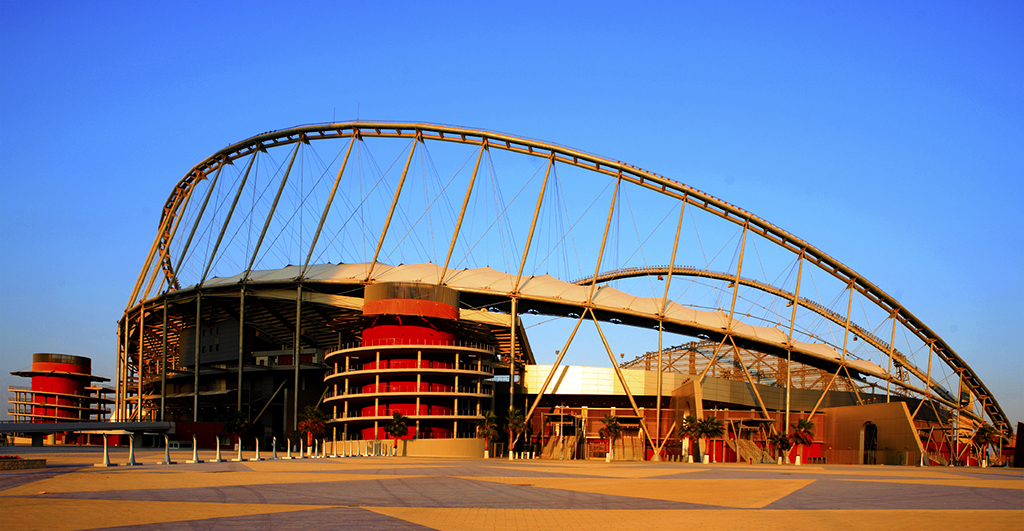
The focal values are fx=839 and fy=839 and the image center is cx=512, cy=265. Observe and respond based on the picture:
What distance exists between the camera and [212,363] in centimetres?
10456

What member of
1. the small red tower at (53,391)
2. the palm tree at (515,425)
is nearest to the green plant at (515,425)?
the palm tree at (515,425)

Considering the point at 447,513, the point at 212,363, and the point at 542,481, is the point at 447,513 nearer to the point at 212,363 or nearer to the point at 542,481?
A: the point at 542,481

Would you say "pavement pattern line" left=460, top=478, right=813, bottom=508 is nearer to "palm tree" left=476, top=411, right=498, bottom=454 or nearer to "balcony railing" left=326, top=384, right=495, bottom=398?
"palm tree" left=476, top=411, right=498, bottom=454

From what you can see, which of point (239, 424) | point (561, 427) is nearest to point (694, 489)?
point (561, 427)

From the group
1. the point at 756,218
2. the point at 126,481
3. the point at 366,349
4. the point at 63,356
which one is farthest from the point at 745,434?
the point at 63,356

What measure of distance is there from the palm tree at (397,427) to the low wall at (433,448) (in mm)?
749

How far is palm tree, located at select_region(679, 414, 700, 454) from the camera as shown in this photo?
259 feet

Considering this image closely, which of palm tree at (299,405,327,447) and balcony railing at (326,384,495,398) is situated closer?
palm tree at (299,405,327,447)

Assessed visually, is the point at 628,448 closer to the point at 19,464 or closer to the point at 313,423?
the point at 313,423

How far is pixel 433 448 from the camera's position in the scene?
76.3m

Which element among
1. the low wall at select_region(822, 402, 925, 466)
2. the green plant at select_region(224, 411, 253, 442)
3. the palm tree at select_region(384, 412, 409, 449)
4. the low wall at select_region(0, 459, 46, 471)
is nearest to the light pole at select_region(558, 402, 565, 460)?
the palm tree at select_region(384, 412, 409, 449)

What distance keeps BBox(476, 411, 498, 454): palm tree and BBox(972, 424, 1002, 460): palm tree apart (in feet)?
173

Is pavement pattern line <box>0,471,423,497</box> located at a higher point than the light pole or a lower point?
higher

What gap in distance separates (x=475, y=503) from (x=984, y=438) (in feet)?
279
